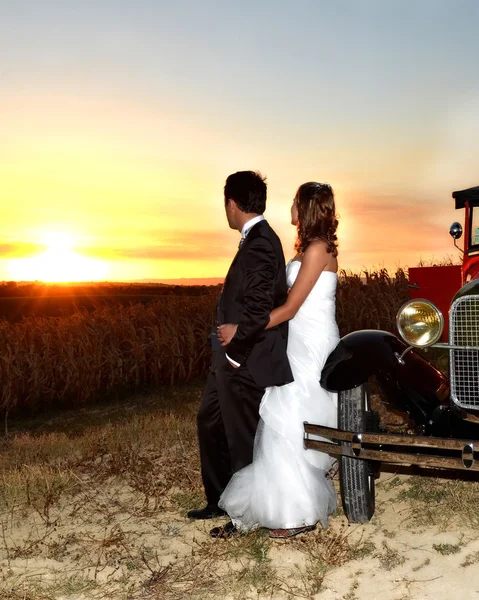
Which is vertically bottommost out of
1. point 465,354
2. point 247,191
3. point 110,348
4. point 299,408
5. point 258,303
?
point 110,348

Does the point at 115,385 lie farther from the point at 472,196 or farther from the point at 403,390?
the point at 403,390

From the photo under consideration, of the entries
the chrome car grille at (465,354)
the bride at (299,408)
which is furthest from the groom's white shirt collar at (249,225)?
the chrome car grille at (465,354)

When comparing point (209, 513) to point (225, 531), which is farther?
point (209, 513)

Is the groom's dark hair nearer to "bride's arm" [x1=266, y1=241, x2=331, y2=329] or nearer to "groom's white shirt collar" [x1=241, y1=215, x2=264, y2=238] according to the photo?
"groom's white shirt collar" [x1=241, y1=215, x2=264, y2=238]

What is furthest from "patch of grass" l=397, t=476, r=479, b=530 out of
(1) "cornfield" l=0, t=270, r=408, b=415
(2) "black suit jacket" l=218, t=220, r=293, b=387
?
(1) "cornfield" l=0, t=270, r=408, b=415

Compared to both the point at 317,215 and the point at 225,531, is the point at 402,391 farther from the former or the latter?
the point at 225,531

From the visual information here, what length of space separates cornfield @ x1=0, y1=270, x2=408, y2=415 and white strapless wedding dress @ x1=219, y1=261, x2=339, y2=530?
7.20 metres

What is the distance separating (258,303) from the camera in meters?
3.65

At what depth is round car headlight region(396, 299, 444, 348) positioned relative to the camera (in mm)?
3791

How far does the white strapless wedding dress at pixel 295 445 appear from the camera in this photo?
3836mm

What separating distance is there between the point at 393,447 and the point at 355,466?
0.83 feet

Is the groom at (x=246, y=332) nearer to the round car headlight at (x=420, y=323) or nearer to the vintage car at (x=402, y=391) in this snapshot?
the vintage car at (x=402, y=391)

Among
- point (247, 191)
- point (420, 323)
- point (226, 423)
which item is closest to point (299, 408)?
point (226, 423)

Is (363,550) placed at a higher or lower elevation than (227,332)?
lower
